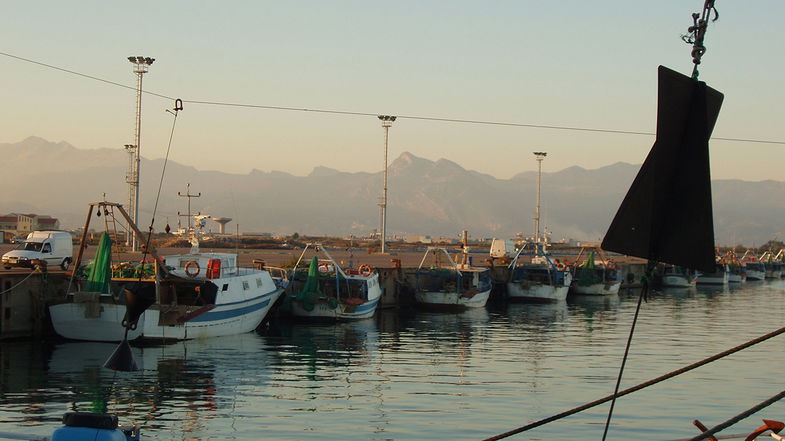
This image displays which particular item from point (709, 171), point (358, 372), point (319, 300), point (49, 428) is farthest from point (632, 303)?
point (709, 171)

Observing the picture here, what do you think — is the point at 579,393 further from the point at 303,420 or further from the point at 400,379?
the point at 303,420

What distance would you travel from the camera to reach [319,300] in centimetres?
5647

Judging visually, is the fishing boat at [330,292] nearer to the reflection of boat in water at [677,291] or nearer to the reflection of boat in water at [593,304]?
the reflection of boat in water at [593,304]

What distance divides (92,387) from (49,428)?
6766 millimetres

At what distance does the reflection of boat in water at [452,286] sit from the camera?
67750 mm

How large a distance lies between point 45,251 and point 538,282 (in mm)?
40931

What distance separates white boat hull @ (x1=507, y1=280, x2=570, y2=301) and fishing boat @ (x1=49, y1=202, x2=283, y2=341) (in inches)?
1348

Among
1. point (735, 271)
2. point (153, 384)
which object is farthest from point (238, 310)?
point (735, 271)

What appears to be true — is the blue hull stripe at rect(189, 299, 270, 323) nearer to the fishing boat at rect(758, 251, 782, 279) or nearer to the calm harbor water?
the calm harbor water

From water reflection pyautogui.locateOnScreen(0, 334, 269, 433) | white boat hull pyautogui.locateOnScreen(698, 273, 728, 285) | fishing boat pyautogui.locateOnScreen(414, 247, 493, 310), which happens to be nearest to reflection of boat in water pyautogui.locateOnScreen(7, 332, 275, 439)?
water reflection pyautogui.locateOnScreen(0, 334, 269, 433)

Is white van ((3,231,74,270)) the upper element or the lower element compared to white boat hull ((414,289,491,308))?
upper

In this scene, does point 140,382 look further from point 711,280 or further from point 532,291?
point 711,280

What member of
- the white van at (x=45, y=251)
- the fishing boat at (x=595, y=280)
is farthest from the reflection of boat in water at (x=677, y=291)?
the white van at (x=45, y=251)

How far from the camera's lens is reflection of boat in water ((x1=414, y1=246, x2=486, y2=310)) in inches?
2667
